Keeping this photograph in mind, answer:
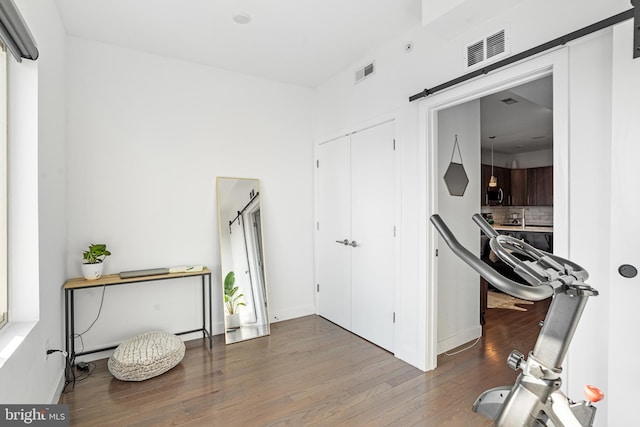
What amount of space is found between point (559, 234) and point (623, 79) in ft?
2.76

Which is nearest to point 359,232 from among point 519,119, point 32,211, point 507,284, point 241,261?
point 241,261

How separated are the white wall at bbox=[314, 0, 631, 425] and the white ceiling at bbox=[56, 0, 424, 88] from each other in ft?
0.85

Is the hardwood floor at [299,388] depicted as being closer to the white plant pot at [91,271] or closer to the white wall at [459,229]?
the white wall at [459,229]

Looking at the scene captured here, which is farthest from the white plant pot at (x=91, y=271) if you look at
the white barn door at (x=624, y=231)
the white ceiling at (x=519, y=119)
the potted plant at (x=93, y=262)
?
the white ceiling at (x=519, y=119)

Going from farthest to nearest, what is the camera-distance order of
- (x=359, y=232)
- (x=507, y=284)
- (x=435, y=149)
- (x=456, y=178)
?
(x=359, y=232)
(x=456, y=178)
(x=435, y=149)
(x=507, y=284)

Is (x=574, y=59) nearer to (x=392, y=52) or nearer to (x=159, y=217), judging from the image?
(x=392, y=52)

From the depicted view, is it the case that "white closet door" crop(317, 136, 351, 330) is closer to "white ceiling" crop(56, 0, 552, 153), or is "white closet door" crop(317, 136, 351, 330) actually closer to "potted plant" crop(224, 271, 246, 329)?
"white ceiling" crop(56, 0, 552, 153)

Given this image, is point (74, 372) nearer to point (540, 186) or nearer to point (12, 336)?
point (12, 336)

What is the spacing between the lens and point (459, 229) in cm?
332

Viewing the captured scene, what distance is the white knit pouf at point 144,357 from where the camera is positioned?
102 inches

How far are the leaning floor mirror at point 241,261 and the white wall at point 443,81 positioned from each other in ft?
4.44

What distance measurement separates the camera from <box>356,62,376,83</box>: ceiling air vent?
130 inches

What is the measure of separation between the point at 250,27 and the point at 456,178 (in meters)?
2.38

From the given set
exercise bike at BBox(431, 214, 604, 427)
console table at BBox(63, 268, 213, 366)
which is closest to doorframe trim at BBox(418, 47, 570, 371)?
exercise bike at BBox(431, 214, 604, 427)
